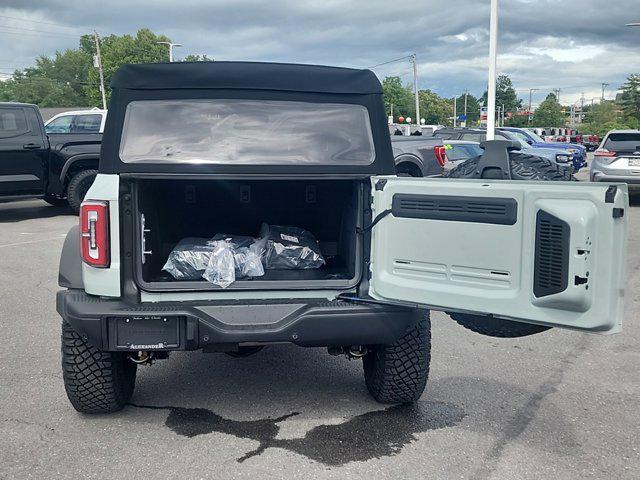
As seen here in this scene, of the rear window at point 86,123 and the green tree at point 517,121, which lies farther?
the green tree at point 517,121

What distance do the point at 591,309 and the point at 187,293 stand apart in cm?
202

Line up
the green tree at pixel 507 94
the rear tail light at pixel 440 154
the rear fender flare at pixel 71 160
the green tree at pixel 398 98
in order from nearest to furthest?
the rear fender flare at pixel 71 160 < the rear tail light at pixel 440 154 < the green tree at pixel 398 98 < the green tree at pixel 507 94

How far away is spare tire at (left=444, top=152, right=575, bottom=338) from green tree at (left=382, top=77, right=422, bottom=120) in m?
89.9

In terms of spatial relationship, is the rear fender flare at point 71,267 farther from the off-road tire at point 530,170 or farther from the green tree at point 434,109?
the green tree at point 434,109

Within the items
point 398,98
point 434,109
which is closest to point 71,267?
point 398,98

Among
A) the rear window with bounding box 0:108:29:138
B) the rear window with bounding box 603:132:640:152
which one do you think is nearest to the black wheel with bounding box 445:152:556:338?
the rear window with bounding box 0:108:29:138


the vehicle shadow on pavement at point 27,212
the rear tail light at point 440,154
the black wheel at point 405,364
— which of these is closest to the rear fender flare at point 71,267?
the black wheel at point 405,364

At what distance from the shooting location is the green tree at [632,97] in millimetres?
67556

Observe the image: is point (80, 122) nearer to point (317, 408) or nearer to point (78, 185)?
point (78, 185)

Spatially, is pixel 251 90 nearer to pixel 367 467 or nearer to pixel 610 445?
pixel 367 467

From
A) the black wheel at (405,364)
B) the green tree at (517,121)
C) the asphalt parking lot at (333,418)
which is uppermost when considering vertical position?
the green tree at (517,121)

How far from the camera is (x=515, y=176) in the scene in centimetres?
414

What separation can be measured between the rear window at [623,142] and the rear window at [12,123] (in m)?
12.5

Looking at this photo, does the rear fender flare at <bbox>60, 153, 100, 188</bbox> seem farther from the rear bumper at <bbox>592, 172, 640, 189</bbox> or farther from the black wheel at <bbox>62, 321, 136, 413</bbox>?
the rear bumper at <bbox>592, 172, 640, 189</bbox>
